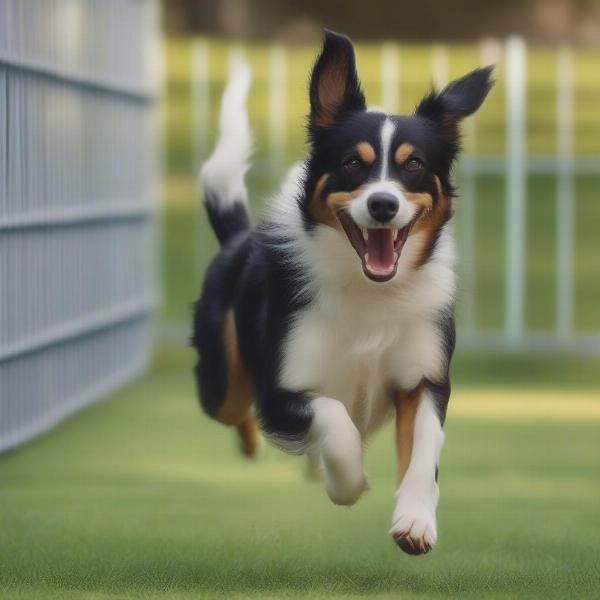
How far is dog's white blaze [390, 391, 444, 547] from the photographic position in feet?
16.6

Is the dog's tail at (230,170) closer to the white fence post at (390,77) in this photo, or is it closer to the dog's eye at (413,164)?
the dog's eye at (413,164)

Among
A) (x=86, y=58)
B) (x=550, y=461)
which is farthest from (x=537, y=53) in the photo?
(x=550, y=461)

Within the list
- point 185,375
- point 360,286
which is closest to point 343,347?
point 360,286

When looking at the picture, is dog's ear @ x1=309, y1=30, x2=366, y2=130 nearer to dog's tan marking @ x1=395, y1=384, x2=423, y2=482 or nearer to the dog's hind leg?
dog's tan marking @ x1=395, y1=384, x2=423, y2=482

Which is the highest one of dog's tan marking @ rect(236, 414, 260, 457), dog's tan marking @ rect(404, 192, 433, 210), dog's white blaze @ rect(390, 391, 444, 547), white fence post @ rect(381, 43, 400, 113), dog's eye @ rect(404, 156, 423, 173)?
white fence post @ rect(381, 43, 400, 113)

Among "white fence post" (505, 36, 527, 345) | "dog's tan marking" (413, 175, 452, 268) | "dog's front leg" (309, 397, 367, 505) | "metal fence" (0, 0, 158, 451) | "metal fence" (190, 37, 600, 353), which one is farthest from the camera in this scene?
"white fence post" (505, 36, 527, 345)

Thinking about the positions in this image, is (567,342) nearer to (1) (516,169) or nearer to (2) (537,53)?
(1) (516,169)

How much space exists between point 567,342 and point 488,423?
271 centimetres

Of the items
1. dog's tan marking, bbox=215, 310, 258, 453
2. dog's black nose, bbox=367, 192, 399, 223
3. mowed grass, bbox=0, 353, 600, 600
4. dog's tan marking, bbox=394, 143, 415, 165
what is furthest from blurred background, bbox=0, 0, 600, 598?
dog's black nose, bbox=367, 192, 399, 223

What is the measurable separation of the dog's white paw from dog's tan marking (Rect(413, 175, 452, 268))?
33.1 inches

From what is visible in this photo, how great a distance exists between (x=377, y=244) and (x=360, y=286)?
0.77 ft

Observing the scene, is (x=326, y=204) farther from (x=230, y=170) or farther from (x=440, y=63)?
(x=440, y=63)

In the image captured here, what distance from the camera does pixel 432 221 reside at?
18.1 ft

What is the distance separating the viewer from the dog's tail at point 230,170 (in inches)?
285
